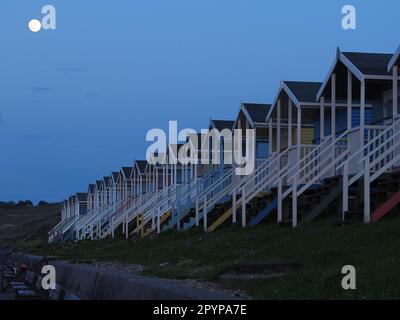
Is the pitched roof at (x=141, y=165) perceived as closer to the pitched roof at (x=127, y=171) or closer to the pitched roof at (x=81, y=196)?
the pitched roof at (x=127, y=171)

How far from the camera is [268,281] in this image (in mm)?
12211

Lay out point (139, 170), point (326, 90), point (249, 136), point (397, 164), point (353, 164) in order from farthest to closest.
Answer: point (139, 170)
point (249, 136)
point (326, 90)
point (353, 164)
point (397, 164)

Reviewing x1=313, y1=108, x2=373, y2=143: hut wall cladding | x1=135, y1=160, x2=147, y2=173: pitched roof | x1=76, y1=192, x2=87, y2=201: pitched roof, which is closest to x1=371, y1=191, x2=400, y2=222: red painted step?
x1=313, y1=108, x2=373, y2=143: hut wall cladding

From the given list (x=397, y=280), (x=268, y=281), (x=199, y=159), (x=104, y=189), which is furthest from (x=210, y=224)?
(x=104, y=189)

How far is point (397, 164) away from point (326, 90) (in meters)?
5.59

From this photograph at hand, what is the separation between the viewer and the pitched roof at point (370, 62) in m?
22.0

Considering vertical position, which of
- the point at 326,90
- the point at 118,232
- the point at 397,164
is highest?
the point at 326,90

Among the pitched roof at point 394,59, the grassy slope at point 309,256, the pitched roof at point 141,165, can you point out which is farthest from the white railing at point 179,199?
the pitched roof at point 394,59

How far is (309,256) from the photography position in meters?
14.3

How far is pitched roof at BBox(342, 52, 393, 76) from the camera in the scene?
72.3 ft

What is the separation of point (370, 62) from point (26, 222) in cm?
9842

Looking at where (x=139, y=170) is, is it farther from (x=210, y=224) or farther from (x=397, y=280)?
(x=397, y=280)

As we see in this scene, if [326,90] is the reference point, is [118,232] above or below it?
below

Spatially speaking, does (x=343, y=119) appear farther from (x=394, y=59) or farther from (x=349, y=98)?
(x=394, y=59)
